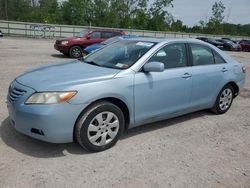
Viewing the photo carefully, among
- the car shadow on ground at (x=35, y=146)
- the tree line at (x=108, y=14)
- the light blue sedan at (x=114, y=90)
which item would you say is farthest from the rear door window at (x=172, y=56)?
the tree line at (x=108, y=14)

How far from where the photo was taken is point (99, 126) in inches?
155

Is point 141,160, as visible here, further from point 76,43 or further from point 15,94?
point 76,43

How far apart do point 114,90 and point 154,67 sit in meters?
0.71

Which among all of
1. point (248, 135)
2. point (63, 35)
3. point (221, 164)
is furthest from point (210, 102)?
point (63, 35)

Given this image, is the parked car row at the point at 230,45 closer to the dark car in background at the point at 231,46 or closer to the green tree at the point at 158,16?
the dark car in background at the point at 231,46

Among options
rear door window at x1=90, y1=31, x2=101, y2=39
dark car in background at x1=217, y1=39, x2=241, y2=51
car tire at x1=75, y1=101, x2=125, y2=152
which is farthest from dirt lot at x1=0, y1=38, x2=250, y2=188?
dark car in background at x1=217, y1=39, x2=241, y2=51

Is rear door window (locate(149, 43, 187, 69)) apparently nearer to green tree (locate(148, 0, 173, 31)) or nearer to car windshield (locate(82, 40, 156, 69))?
car windshield (locate(82, 40, 156, 69))

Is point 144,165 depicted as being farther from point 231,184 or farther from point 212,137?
point 212,137

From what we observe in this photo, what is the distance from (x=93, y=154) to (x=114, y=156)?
0.28m

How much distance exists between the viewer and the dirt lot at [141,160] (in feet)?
10.9

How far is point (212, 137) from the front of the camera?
474 cm

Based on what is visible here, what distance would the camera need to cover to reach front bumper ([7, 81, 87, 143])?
3561mm

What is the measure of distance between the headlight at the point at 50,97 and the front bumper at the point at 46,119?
5 centimetres

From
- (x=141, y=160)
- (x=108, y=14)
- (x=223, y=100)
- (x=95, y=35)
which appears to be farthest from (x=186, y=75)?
(x=108, y=14)
